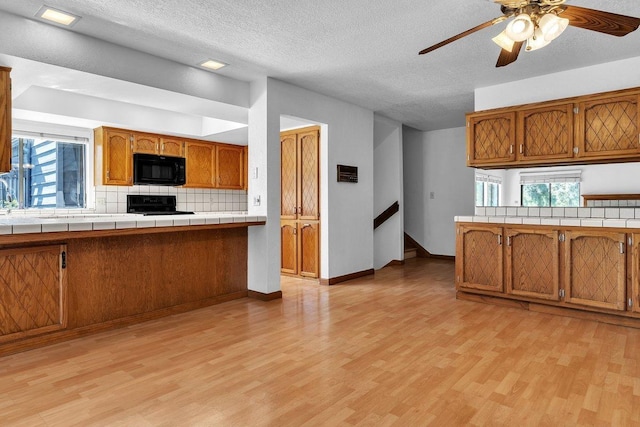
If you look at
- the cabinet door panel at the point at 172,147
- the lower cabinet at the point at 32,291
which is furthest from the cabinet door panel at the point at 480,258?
the cabinet door panel at the point at 172,147

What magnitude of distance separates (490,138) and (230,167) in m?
4.37

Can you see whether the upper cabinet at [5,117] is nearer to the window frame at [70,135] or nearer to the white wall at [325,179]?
the white wall at [325,179]

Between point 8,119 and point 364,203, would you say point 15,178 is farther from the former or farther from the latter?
point 364,203

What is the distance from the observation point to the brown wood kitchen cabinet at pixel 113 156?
5.43 m

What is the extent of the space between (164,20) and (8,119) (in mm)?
1369

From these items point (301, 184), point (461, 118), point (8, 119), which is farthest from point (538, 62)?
point (8, 119)

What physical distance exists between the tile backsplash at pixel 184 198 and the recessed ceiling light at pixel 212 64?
2.94m

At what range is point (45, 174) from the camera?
5.30 meters

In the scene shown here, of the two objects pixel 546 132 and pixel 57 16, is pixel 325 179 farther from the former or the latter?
pixel 57 16

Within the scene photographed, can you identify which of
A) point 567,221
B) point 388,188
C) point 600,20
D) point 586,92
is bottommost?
point 567,221

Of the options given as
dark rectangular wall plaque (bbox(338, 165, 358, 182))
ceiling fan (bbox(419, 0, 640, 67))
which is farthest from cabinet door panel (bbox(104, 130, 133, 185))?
ceiling fan (bbox(419, 0, 640, 67))

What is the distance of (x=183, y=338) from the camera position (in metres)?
3.06

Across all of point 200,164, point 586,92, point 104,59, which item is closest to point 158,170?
point 200,164

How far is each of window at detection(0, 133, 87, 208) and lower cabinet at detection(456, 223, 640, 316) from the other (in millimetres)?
5142
